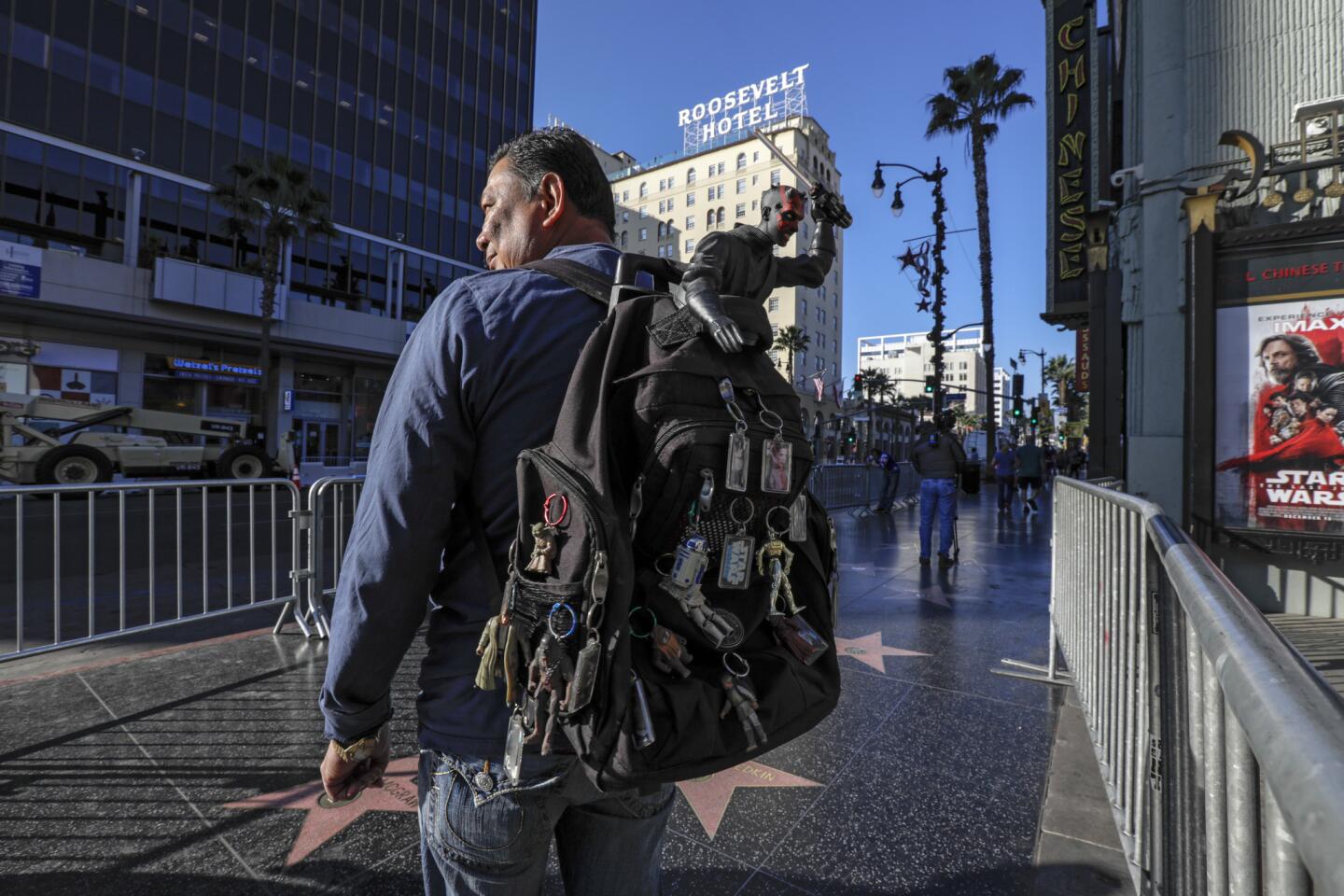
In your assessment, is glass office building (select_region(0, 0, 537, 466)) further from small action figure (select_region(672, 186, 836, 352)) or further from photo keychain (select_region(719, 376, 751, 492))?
photo keychain (select_region(719, 376, 751, 492))

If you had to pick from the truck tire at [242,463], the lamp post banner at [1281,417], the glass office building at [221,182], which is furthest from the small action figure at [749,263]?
the glass office building at [221,182]

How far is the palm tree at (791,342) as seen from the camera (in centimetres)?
6136

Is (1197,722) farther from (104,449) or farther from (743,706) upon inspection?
(104,449)

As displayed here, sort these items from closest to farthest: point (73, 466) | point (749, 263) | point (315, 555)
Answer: point (749, 263)
point (315, 555)
point (73, 466)

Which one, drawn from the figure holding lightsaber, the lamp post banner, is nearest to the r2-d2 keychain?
the figure holding lightsaber

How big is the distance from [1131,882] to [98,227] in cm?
3462

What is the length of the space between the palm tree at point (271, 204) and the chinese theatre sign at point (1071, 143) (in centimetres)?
2665

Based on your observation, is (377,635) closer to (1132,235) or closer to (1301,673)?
(1301,673)

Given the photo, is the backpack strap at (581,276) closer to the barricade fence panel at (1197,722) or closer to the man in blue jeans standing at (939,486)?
the barricade fence panel at (1197,722)

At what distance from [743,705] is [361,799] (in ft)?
8.16

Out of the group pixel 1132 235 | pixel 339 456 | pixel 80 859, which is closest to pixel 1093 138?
pixel 1132 235

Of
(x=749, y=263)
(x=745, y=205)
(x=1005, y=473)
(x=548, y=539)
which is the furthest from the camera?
(x=745, y=205)

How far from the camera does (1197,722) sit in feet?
4.32

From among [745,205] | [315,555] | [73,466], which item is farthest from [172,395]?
[745,205]
